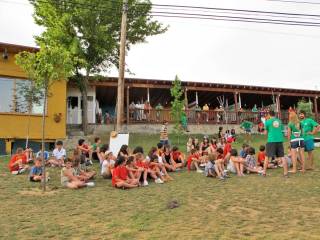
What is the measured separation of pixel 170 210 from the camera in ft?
28.0

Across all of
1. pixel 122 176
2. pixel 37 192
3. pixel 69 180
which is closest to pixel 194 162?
pixel 122 176

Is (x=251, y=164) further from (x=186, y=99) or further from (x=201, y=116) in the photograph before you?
(x=201, y=116)

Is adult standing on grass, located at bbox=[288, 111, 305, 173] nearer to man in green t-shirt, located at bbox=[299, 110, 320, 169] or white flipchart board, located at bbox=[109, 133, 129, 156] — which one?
man in green t-shirt, located at bbox=[299, 110, 320, 169]

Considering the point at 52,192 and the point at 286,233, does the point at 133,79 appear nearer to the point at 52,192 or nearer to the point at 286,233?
the point at 52,192

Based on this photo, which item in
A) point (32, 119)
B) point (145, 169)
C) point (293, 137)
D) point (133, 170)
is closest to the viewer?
point (133, 170)

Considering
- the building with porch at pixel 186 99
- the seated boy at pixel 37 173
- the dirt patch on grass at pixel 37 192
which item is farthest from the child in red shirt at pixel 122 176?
the building with porch at pixel 186 99

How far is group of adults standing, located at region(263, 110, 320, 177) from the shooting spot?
11.8 meters

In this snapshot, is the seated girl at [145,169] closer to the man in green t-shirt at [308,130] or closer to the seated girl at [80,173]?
the seated girl at [80,173]

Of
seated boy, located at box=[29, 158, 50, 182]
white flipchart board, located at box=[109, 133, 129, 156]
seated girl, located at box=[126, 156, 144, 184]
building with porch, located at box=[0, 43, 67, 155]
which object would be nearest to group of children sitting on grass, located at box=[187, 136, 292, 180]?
seated girl, located at box=[126, 156, 144, 184]

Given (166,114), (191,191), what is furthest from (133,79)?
(191,191)

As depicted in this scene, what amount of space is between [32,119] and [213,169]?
34.7ft

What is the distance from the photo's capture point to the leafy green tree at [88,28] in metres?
22.0

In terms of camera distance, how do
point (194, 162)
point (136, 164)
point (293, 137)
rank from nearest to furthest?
1. point (136, 164)
2. point (293, 137)
3. point (194, 162)

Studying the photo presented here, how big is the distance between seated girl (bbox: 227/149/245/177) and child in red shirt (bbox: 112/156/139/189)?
130 inches
